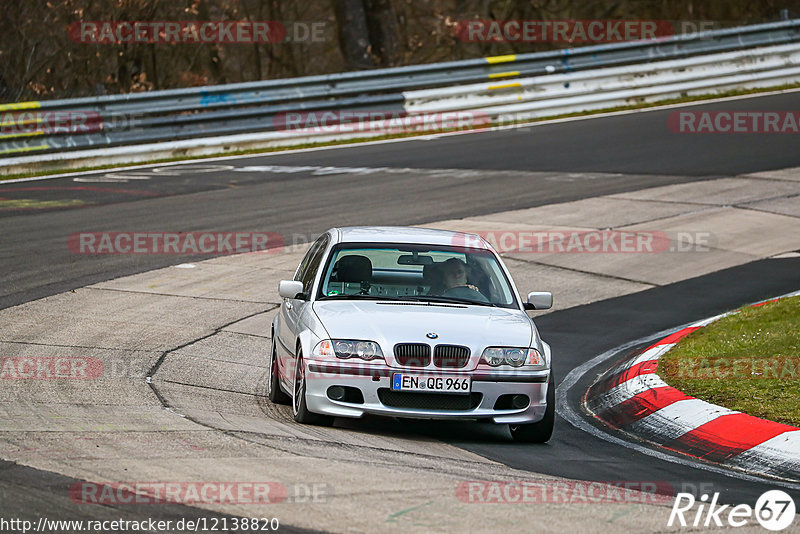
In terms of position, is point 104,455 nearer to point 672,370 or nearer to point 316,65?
point 672,370

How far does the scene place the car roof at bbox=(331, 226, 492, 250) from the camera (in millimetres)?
9383

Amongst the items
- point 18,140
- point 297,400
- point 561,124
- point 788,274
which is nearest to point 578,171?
point 561,124

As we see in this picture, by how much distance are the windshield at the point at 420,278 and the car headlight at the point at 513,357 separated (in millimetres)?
850

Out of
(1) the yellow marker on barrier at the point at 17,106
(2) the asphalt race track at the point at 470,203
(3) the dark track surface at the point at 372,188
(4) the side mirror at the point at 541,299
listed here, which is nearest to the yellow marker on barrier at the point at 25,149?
(1) the yellow marker on barrier at the point at 17,106

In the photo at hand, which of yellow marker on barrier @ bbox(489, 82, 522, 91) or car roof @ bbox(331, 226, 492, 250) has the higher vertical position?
yellow marker on barrier @ bbox(489, 82, 522, 91)

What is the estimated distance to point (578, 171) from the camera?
2091cm

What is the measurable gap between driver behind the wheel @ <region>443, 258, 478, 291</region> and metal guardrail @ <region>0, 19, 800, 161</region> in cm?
1381

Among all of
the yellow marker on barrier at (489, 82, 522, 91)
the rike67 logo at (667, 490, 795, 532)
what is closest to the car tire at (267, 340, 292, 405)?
the rike67 logo at (667, 490, 795, 532)

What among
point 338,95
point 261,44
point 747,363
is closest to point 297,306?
point 747,363

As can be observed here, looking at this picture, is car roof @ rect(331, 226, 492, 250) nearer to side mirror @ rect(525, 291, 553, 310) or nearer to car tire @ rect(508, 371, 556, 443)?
side mirror @ rect(525, 291, 553, 310)

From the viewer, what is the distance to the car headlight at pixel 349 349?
794 centimetres

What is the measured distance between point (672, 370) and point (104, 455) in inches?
200

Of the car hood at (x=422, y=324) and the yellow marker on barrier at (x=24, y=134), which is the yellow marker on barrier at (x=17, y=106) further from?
the car hood at (x=422, y=324)

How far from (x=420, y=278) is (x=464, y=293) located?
0.41 meters
